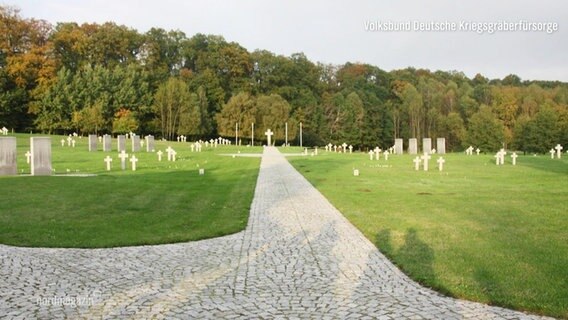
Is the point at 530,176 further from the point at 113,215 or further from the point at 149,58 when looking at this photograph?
the point at 149,58

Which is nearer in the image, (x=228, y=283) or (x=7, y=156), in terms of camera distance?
(x=228, y=283)

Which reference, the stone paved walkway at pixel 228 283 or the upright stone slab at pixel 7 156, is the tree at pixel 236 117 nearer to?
the upright stone slab at pixel 7 156

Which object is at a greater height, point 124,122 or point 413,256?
point 124,122

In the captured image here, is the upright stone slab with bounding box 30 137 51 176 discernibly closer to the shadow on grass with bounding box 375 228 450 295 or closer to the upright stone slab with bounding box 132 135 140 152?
the shadow on grass with bounding box 375 228 450 295

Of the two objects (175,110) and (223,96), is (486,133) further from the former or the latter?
(175,110)

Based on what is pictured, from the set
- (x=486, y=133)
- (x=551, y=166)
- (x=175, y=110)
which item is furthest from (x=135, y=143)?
(x=486, y=133)

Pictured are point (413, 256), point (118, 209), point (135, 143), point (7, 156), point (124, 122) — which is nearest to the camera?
point (413, 256)

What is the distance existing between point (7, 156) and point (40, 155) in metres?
1.33

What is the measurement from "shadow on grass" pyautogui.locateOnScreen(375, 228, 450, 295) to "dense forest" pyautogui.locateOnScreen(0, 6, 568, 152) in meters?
65.2

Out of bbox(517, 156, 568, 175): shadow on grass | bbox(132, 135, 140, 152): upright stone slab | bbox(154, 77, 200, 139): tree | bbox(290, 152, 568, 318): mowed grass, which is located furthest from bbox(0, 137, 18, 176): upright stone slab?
bbox(154, 77, 200, 139): tree

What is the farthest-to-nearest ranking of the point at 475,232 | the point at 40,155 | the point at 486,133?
the point at 486,133
the point at 40,155
the point at 475,232

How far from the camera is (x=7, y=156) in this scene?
2197 cm

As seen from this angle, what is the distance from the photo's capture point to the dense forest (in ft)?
233

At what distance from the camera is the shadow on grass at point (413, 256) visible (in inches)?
293
